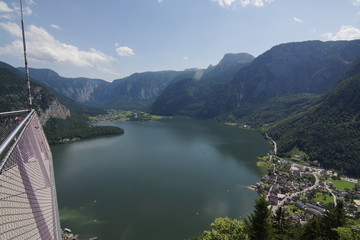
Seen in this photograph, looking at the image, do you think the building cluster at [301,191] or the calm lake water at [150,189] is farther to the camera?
the building cluster at [301,191]

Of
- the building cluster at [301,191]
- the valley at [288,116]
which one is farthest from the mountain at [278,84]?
the building cluster at [301,191]

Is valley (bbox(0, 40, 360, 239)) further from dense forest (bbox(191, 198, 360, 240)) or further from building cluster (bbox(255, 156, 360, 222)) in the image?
dense forest (bbox(191, 198, 360, 240))

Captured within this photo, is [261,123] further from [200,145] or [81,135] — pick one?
[81,135]

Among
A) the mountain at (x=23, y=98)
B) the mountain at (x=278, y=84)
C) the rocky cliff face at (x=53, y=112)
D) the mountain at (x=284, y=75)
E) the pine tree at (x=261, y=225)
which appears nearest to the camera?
the pine tree at (x=261, y=225)

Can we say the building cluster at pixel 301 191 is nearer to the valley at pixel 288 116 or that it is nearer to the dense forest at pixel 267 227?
the valley at pixel 288 116

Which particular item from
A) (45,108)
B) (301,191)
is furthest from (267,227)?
(45,108)

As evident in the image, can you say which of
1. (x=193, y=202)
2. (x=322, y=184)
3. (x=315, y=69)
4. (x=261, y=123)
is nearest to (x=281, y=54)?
(x=315, y=69)
